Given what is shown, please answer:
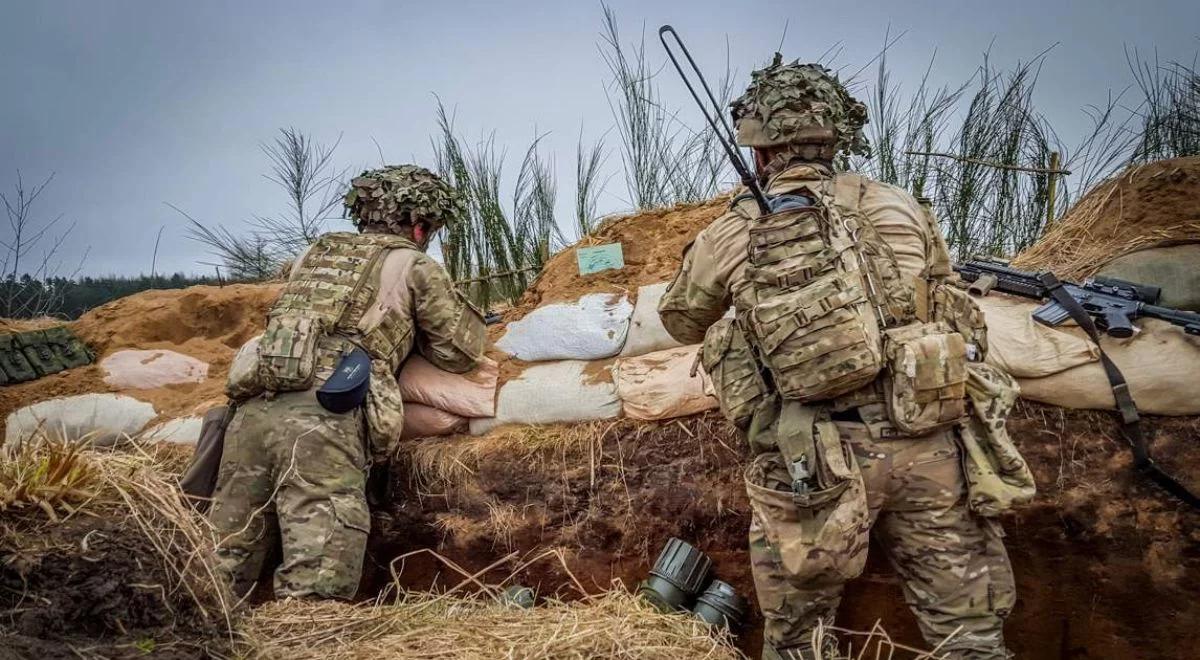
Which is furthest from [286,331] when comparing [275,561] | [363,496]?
[275,561]

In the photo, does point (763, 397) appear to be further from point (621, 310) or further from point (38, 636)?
point (38, 636)

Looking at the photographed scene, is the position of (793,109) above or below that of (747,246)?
above

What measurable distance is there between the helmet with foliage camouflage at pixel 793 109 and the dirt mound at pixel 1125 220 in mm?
1667

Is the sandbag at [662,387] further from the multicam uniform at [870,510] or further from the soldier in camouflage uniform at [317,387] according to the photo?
the multicam uniform at [870,510]

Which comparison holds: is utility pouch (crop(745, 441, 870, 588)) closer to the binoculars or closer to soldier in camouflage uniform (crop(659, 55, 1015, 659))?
soldier in camouflage uniform (crop(659, 55, 1015, 659))

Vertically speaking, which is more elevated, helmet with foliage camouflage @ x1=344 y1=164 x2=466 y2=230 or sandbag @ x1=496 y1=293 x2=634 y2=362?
helmet with foliage camouflage @ x1=344 y1=164 x2=466 y2=230

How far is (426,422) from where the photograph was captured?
14.4 feet

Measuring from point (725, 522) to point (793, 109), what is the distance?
1703mm

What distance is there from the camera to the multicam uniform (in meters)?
2.77

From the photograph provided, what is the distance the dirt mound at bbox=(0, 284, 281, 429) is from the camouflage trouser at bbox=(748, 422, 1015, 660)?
11.5 ft

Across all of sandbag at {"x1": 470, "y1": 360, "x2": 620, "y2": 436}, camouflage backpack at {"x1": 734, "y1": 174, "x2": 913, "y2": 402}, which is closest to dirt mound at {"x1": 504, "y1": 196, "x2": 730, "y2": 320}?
sandbag at {"x1": 470, "y1": 360, "x2": 620, "y2": 436}

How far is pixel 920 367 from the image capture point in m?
2.71

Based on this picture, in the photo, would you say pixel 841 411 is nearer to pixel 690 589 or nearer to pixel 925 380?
pixel 925 380

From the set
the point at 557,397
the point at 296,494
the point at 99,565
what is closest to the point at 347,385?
the point at 296,494
